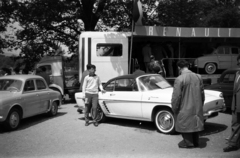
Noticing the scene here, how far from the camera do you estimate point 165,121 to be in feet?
21.3

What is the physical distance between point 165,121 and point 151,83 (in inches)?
47.1

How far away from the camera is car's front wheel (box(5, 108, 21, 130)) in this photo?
6992mm

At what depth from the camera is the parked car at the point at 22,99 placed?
22.9ft

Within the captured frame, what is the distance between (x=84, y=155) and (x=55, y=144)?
42.5 inches

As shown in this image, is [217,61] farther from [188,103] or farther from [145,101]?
[188,103]

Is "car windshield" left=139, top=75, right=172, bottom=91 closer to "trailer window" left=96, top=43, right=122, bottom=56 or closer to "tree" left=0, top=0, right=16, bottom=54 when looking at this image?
"trailer window" left=96, top=43, right=122, bottom=56

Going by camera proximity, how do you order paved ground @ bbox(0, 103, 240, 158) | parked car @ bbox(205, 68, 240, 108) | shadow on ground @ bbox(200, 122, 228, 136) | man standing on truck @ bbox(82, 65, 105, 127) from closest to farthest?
paved ground @ bbox(0, 103, 240, 158)
shadow on ground @ bbox(200, 122, 228, 136)
man standing on truck @ bbox(82, 65, 105, 127)
parked car @ bbox(205, 68, 240, 108)

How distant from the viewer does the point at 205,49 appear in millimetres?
12977

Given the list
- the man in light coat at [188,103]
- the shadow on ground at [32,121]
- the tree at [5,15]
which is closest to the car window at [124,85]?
the man in light coat at [188,103]

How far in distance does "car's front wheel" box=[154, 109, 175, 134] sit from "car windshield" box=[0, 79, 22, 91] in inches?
159

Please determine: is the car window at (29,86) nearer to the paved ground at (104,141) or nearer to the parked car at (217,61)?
the paved ground at (104,141)

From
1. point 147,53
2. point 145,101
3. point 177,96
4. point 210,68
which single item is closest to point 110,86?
point 145,101

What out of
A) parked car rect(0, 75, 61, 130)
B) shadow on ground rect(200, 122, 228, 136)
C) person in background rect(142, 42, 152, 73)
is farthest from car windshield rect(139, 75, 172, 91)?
person in background rect(142, 42, 152, 73)

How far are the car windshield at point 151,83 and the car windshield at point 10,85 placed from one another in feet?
11.6
